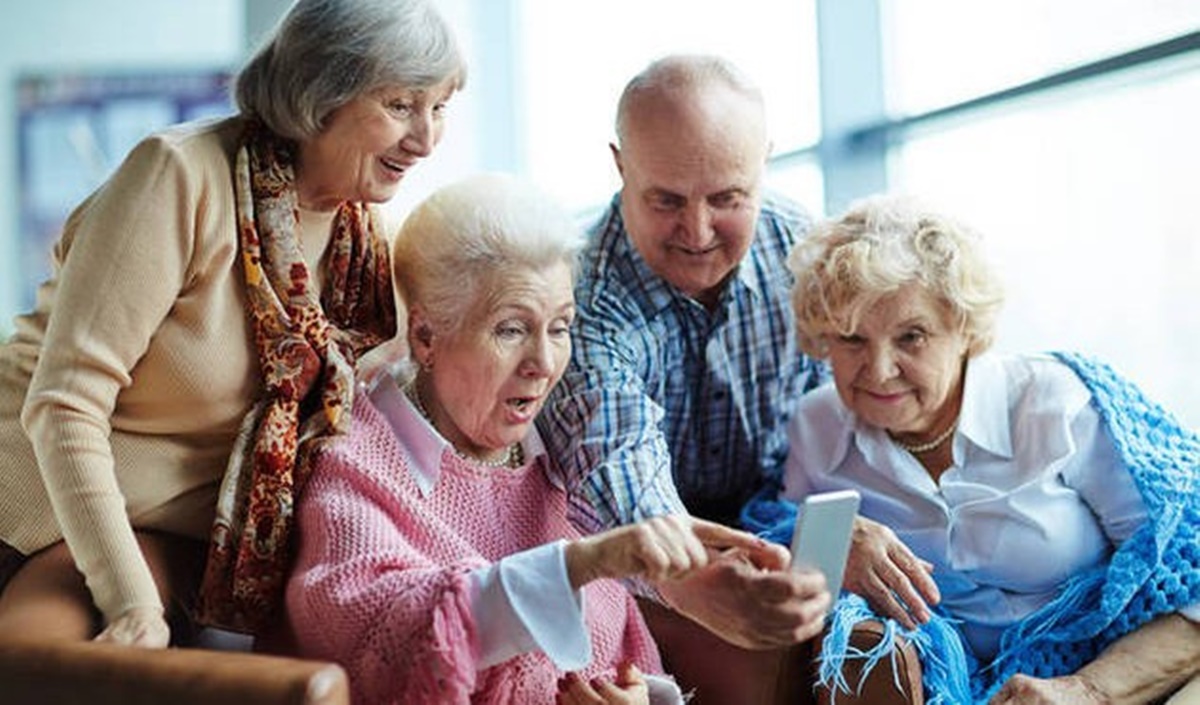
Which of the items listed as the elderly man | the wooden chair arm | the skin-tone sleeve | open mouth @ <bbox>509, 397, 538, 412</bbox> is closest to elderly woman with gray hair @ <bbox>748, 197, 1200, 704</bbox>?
the elderly man

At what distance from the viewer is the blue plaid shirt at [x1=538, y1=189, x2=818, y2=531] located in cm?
241

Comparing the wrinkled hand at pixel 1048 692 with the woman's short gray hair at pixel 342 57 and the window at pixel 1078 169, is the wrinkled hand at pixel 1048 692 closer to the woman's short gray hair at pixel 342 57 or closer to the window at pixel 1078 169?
the window at pixel 1078 169

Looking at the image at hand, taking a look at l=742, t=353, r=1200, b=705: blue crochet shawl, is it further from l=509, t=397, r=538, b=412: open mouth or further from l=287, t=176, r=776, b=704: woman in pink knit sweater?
l=509, t=397, r=538, b=412: open mouth

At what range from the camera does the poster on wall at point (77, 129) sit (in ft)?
18.2

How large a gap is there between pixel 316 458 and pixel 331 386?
103 millimetres

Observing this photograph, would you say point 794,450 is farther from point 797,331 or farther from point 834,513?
point 834,513

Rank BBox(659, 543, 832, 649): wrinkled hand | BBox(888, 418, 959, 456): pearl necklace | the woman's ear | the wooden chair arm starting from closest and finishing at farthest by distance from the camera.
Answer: the wooden chair arm < BBox(659, 543, 832, 649): wrinkled hand < the woman's ear < BBox(888, 418, 959, 456): pearl necklace

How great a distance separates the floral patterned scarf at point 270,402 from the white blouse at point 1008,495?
871 millimetres

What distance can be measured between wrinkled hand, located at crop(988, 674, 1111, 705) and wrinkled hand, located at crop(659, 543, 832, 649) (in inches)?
14.1

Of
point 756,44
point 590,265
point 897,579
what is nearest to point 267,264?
point 590,265

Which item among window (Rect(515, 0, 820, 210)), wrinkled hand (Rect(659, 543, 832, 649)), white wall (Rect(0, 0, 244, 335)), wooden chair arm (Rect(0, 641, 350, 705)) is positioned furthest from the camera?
white wall (Rect(0, 0, 244, 335))

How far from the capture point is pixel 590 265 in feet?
8.27

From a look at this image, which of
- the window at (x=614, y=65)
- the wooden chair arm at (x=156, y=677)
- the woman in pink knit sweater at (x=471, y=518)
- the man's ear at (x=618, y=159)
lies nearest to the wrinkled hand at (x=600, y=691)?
the woman in pink knit sweater at (x=471, y=518)

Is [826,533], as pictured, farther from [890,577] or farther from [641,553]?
[890,577]
